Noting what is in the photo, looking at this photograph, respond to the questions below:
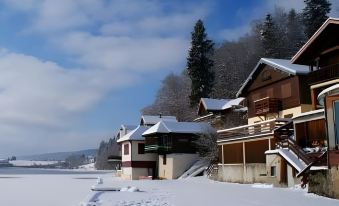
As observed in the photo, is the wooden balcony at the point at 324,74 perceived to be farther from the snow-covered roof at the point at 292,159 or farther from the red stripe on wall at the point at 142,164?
the red stripe on wall at the point at 142,164

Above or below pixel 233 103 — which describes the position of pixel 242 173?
below

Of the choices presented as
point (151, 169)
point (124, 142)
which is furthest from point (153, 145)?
point (124, 142)

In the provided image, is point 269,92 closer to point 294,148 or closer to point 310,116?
point 310,116

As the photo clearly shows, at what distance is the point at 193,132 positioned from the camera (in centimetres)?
5359

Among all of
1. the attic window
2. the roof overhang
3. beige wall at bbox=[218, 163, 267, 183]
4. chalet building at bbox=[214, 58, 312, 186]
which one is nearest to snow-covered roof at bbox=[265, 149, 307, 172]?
chalet building at bbox=[214, 58, 312, 186]

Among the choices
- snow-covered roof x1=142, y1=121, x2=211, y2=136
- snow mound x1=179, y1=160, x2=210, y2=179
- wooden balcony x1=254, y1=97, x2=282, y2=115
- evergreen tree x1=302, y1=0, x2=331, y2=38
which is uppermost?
evergreen tree x1=302, y1=0, x2=331, y2=38

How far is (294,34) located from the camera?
79375 millimetres

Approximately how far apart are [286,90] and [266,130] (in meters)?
7.21

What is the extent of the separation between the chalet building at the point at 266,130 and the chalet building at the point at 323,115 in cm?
211

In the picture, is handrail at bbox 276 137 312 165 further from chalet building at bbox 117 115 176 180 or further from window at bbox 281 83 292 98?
chalet building at bbox 117 115 176 180

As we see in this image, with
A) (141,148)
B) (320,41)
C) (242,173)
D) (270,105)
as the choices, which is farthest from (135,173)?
(320,41)

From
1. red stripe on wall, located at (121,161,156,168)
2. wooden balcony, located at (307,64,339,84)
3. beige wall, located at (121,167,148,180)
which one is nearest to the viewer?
wooden balcony, located at (307,64,339,84)

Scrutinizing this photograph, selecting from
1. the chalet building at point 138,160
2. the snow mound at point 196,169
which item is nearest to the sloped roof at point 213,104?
the chalet building at point 138,160

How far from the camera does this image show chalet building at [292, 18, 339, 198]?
772 inches
